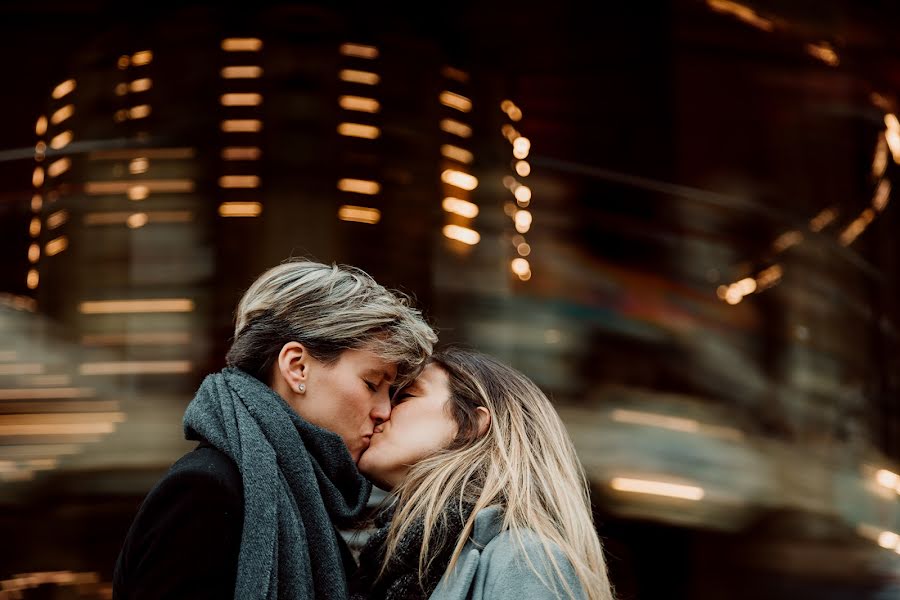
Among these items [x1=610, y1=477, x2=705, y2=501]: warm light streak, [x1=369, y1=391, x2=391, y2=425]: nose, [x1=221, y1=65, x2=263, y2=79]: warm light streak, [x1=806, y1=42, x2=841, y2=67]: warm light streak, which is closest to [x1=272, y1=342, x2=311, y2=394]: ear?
[x1=369, y1=391, x2=391, y2=425]: nose

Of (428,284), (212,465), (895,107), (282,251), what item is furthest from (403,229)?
(895,107)

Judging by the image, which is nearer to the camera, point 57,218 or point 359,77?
point 57,218

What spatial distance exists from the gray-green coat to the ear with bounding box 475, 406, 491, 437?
0.88 ft

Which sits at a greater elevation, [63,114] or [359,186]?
[63,114]

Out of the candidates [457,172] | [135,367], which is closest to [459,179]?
[457,172]

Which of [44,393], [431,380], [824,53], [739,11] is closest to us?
[431,380]

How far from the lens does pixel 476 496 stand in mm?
2078

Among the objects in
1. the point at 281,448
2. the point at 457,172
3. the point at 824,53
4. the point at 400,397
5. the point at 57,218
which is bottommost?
the point at 281,448

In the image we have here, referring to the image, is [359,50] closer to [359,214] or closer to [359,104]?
[359,104]

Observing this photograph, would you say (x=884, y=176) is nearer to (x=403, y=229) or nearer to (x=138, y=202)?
(x=403, y=229)

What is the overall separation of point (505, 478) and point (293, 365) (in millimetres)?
513

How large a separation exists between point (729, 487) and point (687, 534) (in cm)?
28

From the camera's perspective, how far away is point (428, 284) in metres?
4.00

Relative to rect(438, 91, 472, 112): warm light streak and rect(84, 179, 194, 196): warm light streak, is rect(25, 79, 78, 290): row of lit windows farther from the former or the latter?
rect(438, 91, 472, 112): warm light streak
